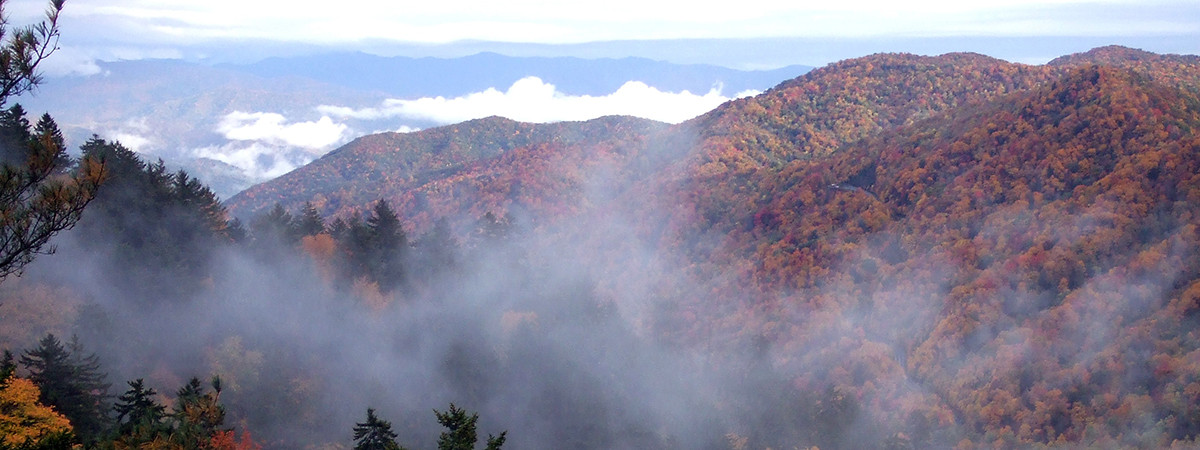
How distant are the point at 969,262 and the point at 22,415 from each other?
63230 millimetres

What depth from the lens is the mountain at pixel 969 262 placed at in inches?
1745

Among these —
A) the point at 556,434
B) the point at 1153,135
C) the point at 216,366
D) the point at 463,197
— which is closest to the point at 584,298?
the point at 556,434

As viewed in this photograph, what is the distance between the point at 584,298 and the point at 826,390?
2484 centimetres

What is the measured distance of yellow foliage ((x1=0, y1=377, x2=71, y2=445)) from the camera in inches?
794

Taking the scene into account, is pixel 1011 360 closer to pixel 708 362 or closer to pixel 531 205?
pixel 708 362

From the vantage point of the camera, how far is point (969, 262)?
60594mm

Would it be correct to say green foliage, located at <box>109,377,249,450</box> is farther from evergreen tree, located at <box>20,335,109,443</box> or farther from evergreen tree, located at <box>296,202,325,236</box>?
evergreen tree, located at <box>296,202,325,236</box>

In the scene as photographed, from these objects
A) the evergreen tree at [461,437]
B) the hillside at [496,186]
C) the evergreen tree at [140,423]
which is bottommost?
the evergreen tree at [140,423]

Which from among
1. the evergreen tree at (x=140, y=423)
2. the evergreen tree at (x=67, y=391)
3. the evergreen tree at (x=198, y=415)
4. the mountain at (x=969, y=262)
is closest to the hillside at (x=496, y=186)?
the mountain at (x=969, y=262)

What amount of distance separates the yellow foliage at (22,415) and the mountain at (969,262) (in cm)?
4775

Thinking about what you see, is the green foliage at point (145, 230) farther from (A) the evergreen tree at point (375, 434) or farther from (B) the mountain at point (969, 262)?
(B) the mountain at point (969, 262)

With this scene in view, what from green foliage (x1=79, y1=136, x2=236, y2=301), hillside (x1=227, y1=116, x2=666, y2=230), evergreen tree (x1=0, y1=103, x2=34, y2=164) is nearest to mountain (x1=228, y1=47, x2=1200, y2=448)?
hillside (x1=227, y1=116, x2=666, y2=230)

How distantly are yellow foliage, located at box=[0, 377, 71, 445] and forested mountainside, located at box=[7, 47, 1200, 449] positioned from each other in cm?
2166

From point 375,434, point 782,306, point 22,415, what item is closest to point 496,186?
point 782,306
